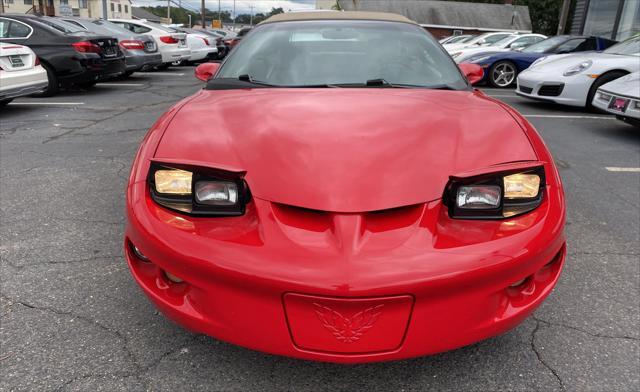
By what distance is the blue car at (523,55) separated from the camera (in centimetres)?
1067

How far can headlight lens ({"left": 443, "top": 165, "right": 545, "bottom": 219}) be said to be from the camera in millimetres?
1580

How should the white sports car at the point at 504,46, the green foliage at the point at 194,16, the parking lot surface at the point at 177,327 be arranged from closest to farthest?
the parking lot surface at the point at 177,327
the white sports car at the point at 504,46
the green foliage at the point at 194,16

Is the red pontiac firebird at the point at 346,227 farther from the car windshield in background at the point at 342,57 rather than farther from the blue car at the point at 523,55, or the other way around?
the blue car at the point at 523,55

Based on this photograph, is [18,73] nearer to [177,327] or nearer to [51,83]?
Result: [51,83]

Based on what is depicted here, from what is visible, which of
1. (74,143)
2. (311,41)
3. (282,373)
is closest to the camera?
(282,373)

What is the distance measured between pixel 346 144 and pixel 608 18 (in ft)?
69.9

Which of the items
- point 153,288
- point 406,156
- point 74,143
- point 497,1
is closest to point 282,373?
point 153,288

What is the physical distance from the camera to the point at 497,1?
218 ft

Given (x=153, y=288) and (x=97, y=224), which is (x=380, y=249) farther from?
(x=97, y=224)

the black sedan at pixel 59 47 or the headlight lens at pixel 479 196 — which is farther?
the black sedan at pixel 59 47

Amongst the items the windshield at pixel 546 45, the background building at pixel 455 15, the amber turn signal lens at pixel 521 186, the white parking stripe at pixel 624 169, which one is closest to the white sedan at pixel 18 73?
the amber turn signal lens at pixel 521 186

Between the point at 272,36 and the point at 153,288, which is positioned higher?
the point at 272,36

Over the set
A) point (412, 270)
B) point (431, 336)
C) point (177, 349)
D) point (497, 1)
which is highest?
point (497, 1)

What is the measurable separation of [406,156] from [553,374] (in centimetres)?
104
